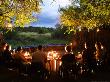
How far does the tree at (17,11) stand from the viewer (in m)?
25.4

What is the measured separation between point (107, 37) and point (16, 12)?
9965mm

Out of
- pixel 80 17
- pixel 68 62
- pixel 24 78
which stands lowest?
pixel 24 78

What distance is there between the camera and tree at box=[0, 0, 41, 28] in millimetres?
25359

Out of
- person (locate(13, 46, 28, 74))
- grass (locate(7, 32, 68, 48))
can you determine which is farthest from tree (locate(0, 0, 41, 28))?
grass (locate(7, 32, 68, 48))

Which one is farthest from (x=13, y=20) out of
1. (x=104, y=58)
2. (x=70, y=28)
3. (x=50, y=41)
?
(x=50, y=41)

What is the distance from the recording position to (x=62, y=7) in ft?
151

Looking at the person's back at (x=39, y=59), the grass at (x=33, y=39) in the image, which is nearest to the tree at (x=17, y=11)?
the person's back at (x=39, y=59)

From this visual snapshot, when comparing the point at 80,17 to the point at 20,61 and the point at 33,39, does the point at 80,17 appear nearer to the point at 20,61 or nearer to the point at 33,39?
the point at 20,61

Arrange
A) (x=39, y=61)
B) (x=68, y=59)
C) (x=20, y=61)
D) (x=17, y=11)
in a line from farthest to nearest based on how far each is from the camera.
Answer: (x=17, y=11) < (x=20, y=61) < (x=68, y=59) < (x=39, y=61)

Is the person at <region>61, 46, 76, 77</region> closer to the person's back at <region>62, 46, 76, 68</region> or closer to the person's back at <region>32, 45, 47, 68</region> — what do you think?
the person's back at <region>62, 46, 76, 68</region>

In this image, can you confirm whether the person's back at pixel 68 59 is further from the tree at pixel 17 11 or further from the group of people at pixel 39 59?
the tree at pixel 17 11

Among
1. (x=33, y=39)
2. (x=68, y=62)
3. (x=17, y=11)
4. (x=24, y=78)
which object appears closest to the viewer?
(x=24, y=78)

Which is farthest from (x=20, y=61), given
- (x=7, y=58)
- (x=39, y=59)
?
(x=39, y=59)

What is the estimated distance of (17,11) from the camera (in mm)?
26438
